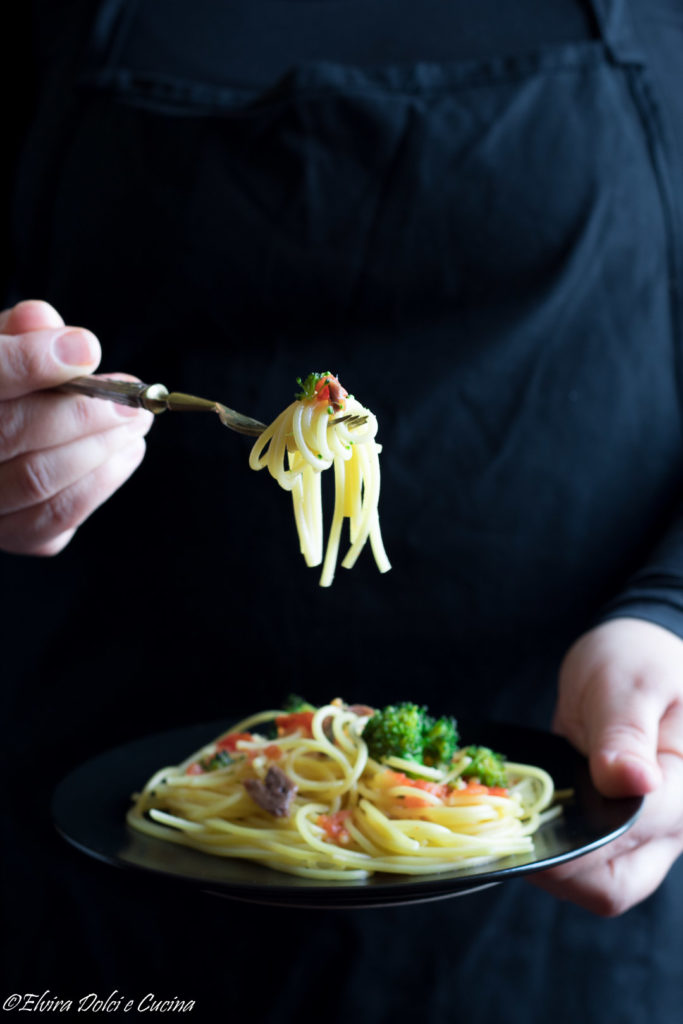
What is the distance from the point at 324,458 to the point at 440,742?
0.89 metres

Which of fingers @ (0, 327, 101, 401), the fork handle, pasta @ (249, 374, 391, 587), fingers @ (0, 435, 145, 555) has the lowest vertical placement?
fingers @ (0, 435, 145, 555)

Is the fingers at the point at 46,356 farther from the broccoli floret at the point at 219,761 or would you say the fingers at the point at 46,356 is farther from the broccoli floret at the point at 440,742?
the broccoli floret at the point at 440,742

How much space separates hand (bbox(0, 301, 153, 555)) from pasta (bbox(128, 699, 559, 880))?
756 millimetres

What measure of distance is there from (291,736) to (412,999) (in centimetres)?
93

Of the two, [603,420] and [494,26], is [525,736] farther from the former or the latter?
[494,26]

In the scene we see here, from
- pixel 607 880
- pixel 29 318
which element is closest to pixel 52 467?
pixel 29 318

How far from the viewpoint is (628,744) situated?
2.13m

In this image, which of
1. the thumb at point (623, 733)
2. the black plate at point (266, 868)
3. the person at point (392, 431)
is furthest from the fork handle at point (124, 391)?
the thumb at point (623, 733)

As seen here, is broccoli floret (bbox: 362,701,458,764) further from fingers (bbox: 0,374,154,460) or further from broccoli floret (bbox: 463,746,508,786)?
fingers (bbox: 0,374,154,460)

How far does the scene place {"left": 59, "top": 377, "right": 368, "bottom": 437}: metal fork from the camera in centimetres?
179

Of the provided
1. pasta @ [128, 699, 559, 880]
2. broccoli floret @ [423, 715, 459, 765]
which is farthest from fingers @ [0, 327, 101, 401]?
broccoli floret @ [423, 715, 459, 765]

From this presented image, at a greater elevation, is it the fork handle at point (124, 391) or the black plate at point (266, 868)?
the fork handle at point (124, 391)

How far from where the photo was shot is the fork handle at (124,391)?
182cm

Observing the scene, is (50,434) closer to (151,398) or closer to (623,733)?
(151,398)
